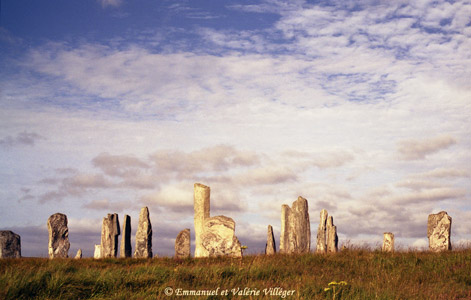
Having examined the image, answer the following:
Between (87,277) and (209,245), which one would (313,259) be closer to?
(209,245)

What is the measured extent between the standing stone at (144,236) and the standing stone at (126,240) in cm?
102

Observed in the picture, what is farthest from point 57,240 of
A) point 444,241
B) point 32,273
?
point 444,241

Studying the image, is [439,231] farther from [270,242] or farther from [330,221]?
[270,242]

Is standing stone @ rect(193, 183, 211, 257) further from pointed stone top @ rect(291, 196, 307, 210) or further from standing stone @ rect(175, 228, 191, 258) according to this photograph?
pointed stone top @ rect(291, 196, 307, 210)

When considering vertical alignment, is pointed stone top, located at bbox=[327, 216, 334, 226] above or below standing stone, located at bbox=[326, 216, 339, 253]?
above

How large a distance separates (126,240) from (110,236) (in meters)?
1.26

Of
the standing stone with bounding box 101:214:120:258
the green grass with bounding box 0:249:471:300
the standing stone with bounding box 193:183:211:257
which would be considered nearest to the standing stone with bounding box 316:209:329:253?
the standing stone with bounding box 193:183:211:257

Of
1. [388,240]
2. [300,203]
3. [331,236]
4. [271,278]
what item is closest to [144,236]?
[300,203]

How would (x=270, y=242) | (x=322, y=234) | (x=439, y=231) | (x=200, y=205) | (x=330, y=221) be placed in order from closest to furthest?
(x=439, y=231), (x=200, y=205), (x=270, y=242), (x=322, y=234), (x=330, y=221)

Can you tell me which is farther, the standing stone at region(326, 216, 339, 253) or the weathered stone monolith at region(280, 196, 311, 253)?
the standing stone at region(326, 216, 339, 253)

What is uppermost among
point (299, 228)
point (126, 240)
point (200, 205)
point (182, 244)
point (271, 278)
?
point (200, 205)

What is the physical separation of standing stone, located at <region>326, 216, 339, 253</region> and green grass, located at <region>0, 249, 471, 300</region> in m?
6.90

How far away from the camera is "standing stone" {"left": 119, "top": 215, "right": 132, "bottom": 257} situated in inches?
938

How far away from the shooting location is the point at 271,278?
14.1m
